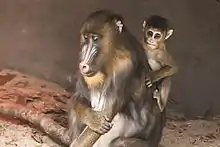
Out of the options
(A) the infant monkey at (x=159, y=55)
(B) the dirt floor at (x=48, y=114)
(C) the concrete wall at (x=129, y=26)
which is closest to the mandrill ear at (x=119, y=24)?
(A) the infant monkey at (x=159, y=55)

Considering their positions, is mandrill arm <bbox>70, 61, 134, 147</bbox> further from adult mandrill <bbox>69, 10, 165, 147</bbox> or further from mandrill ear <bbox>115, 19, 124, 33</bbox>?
mandrill ear <bbox>115, 19, 124, 33</bbox>

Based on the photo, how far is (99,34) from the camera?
257cm

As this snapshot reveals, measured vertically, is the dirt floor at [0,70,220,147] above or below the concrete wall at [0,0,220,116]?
below

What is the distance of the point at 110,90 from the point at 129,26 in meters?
1.50

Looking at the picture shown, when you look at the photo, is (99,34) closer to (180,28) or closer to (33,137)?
(33,137)

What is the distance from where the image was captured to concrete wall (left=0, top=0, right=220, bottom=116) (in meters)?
4.09

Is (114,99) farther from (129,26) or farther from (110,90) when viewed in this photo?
(129,26)

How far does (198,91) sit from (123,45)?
155 centimetres

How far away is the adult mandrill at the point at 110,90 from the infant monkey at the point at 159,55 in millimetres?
91

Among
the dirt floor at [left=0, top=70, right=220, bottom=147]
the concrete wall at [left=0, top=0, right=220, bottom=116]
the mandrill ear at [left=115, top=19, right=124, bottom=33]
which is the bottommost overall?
the dirt floor at [left=0, top=70, right=220, bottom=147]

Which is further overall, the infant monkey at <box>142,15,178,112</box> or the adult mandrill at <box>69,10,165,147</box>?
the infant monkey at <box>142,15,178,112</box>

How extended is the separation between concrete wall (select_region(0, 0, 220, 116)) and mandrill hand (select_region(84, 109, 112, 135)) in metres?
1.47

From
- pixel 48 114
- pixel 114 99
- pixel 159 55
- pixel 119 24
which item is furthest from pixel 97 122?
pixel 48 114

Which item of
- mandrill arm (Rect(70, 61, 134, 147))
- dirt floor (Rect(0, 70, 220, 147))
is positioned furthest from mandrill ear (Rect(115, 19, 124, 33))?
dirt floor (Rect(0, 70, 220, 147))
